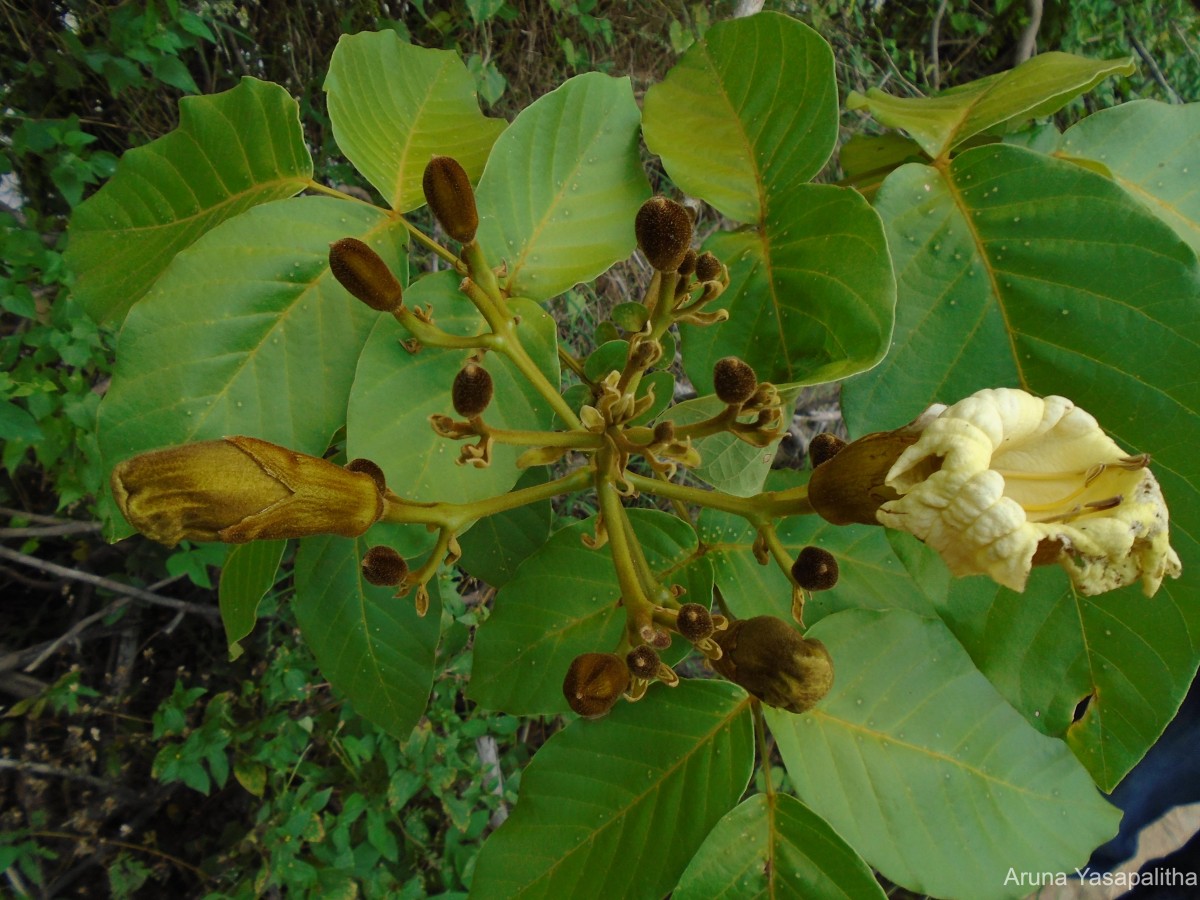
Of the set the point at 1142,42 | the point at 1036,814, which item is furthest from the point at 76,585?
the point at 1142,42

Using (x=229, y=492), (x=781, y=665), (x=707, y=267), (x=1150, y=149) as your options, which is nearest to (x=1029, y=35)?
(x=1150, y=149)

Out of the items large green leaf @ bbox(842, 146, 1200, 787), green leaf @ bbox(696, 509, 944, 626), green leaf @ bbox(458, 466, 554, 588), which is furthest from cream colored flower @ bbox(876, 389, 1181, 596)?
green leaf @ bbox(458, 466, 554, 588)

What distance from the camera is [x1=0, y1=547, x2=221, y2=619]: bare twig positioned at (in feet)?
7.54

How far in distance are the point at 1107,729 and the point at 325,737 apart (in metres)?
2.30

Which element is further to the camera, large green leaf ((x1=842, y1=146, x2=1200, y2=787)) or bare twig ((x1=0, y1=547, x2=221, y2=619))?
bare twig ((x1=0, y1=547, x2=221, y2=619))

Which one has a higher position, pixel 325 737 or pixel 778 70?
pixel 778 70

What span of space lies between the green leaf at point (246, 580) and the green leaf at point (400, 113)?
0.53 meters

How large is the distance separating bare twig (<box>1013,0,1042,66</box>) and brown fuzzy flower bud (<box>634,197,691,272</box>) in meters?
4.31

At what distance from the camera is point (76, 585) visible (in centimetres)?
270

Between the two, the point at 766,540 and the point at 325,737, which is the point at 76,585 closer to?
the point at 325,737

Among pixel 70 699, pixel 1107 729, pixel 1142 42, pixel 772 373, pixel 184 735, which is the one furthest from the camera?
pixel 1142 42

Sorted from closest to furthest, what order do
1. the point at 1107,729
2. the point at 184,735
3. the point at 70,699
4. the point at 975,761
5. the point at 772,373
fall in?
the point at 1107,729, the point at 772,373, the point at 975,761, the point at 70,699, the point at 184,735

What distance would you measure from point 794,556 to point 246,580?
83 centimetres

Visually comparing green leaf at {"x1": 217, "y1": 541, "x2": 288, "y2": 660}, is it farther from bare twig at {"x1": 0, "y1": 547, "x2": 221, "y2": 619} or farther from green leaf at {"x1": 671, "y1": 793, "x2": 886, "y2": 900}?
bare twig at {"x1": 0, "y1": 547, "x2": 221, "y2": 619}
